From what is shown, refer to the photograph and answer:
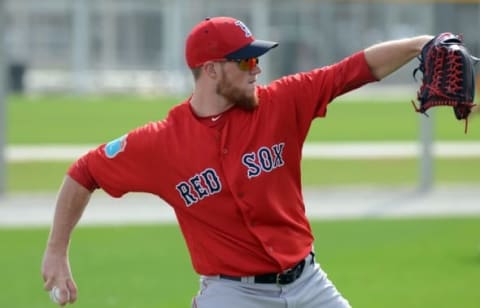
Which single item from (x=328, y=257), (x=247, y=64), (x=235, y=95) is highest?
(x=247, y=64)

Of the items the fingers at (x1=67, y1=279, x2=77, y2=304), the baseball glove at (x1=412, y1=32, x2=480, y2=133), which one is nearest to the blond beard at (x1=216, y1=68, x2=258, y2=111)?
the baseball glove at (x1=412, y1=32, x2=480, y2=133)

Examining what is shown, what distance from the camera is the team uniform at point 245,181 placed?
5.50 m

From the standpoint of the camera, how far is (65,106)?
36.8 meters

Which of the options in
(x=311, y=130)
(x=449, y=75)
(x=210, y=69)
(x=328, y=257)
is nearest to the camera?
(x=449, y=75)

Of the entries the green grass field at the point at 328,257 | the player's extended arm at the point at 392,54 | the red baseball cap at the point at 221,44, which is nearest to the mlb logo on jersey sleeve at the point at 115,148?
the red baseball cap at the point at 221,44

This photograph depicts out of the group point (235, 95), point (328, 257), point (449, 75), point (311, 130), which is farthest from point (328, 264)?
point (311, 130)

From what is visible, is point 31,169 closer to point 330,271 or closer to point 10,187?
point 10,187

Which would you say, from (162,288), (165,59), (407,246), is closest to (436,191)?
(407,246)

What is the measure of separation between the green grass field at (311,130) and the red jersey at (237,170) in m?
12.5

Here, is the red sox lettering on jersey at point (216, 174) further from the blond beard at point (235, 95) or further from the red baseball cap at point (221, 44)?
the red baseball cap at point (221, 44)

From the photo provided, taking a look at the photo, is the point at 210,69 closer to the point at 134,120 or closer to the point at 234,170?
the point at 234,170

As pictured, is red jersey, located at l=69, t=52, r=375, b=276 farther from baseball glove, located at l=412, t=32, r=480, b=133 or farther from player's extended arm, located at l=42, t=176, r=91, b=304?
baseball glove, located at l=412, t=32, r=480, b=133

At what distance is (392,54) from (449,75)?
0.34 m

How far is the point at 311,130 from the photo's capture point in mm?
28359
